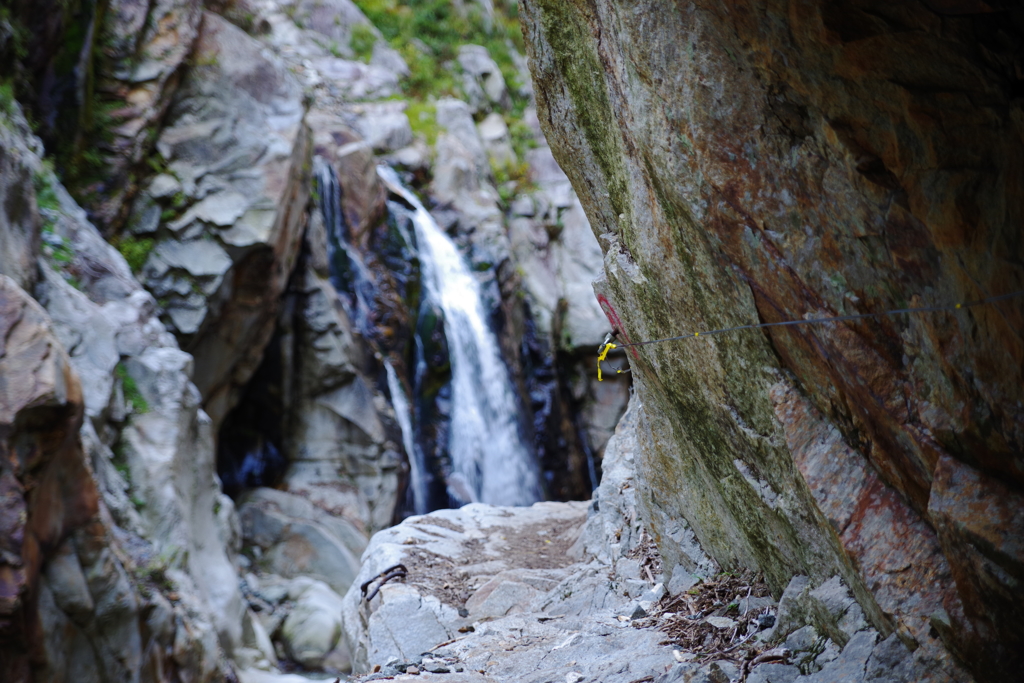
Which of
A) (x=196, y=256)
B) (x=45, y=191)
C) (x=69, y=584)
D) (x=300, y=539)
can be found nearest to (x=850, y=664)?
(x=69, y=584)

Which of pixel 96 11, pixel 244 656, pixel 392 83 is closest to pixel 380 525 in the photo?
pixel 244 656

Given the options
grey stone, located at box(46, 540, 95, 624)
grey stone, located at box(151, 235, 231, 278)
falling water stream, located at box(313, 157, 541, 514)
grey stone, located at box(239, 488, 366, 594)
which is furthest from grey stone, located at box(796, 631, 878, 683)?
falling water stream, located at box(313, 157, 541, 514)

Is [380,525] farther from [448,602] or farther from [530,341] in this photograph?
[448,602]

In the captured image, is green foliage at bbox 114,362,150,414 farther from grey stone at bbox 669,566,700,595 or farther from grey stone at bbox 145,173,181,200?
grey stone at bbox 669,566,700,595

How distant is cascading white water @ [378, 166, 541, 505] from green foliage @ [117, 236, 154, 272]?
5906 mm

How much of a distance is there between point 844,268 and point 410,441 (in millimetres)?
13022

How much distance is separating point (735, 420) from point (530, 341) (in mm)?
15293

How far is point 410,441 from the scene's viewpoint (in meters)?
14.7

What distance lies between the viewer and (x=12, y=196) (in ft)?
23.3

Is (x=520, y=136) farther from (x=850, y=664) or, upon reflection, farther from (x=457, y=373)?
(x=850, y=664)

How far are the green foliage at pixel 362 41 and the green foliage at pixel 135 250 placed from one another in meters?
12.1

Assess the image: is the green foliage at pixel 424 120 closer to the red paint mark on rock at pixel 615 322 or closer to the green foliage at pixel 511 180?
the green foliage at pixel 511 180

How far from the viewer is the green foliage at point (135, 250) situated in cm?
1152

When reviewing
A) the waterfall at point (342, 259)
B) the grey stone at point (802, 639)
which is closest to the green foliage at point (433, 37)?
the waterfall at point (342, 259)
